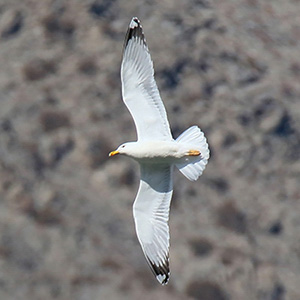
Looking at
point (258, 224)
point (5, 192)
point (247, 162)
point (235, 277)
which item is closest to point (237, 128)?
point (247, 162)

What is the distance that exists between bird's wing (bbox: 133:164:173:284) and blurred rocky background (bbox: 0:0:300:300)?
1502mm

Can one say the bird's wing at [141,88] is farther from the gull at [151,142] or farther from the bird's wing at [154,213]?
the bird's wing at [154,213]

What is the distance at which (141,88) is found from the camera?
8195 mm

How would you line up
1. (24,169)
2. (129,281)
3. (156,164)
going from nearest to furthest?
(156,164) < (129,281) < (24,169)

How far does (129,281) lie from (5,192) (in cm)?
159

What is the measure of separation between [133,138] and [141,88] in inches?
97.2

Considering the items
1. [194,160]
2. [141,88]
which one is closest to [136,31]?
[141,88]

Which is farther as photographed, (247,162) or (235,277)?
(247,162)

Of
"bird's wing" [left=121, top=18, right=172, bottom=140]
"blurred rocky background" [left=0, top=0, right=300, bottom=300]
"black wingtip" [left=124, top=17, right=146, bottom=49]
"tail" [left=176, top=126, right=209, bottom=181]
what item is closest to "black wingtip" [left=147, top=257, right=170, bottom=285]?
"tail" [left=176, top=126, right=209, bottom=181]

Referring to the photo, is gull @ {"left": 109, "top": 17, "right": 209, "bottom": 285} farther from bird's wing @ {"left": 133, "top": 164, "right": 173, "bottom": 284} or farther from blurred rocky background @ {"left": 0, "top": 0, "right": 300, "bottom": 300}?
blurred rocky background @ {"left": 0, "top": 0, "right": 300, "bottom": 300}

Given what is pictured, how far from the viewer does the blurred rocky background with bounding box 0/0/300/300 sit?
9.80 m

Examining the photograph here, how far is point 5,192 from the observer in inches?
401

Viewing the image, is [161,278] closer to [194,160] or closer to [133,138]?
[194,160]

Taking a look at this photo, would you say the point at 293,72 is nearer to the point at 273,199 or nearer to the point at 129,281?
the point at 273,199
